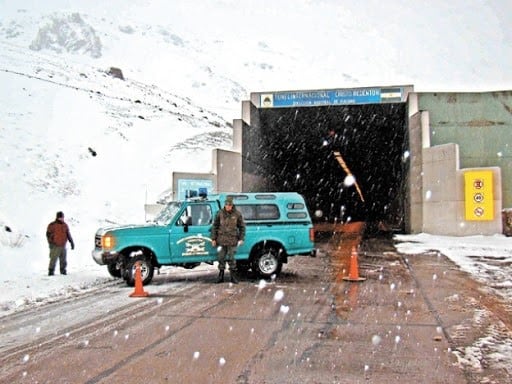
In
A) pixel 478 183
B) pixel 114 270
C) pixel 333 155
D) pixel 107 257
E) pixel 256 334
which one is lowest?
pixel 256 334

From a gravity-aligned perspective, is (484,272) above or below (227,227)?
below

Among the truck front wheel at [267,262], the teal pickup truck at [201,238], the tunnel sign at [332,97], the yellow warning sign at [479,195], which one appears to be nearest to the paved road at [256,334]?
the truck front wheel at [267,262]

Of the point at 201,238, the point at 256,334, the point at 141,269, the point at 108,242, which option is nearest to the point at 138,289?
the point at 141,269

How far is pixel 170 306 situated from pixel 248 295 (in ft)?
5.88

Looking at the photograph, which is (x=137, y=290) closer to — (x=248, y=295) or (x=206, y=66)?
(x=248, y=295)

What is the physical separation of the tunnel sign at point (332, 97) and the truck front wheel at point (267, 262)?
57.6ft

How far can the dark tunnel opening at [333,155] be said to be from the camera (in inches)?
1291

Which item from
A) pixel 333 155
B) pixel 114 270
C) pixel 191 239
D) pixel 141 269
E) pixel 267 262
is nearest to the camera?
pixel 141 269

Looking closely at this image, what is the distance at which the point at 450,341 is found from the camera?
750cm

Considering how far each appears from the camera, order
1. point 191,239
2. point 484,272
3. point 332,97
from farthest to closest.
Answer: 1. point 332,97
2. point 484,272
3. point 191,239

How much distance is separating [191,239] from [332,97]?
1875 cm

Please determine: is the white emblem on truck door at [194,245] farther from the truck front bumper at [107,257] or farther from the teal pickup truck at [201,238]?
the truck front bumper at [107,257]

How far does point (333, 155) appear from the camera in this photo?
46156 millimetres

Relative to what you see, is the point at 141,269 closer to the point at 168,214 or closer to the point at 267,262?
the point at 168,214
